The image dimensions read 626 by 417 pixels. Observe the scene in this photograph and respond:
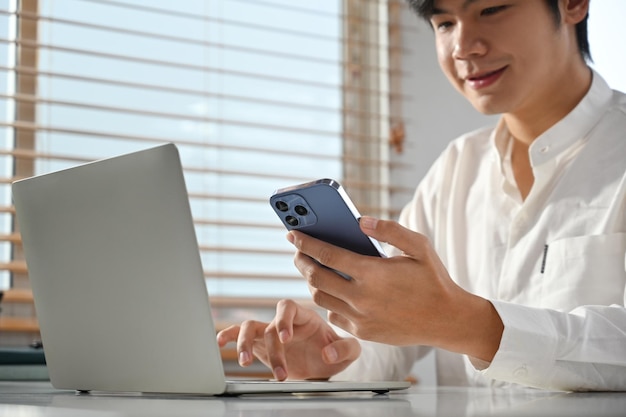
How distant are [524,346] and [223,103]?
1608mm

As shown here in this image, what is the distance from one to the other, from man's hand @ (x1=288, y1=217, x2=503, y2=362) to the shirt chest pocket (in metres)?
0.41

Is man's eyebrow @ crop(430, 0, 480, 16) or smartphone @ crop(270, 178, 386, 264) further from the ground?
man's eyebrow @ crop(430, 0, 480, 16)

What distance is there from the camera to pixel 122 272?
2.92 ft

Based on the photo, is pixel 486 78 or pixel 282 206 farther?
pixel 486 78

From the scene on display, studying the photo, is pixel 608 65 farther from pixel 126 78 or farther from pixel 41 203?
pixel 41 203

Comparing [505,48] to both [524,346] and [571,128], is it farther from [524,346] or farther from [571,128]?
[524,346]

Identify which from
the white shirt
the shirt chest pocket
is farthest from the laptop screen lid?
the shirt chest pocket

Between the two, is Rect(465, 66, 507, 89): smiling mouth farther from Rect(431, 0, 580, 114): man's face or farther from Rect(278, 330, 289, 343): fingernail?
Rect(278, 330, 289, 343): fingernail

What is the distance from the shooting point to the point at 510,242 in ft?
4.94

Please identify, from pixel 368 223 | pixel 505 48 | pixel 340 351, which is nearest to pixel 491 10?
pixel 505 48

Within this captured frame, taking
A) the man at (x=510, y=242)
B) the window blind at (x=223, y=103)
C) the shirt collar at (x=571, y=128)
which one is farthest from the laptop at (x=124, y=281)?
the window blind at (x=223, y=103)

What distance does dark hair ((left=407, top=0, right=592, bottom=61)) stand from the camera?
144cm

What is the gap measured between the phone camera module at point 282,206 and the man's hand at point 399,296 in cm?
5

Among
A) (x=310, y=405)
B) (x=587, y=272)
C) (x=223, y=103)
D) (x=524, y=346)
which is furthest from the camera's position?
(x=223, y=103)
